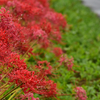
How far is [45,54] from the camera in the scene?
153 inches

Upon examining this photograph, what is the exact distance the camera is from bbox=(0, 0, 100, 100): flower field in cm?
169

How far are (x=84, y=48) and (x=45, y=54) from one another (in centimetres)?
120

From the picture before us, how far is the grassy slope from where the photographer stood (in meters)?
3.17

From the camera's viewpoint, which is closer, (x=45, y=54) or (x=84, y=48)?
(x=45, y=54)

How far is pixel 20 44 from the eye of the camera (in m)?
2.16

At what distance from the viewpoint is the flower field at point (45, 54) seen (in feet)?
5.55

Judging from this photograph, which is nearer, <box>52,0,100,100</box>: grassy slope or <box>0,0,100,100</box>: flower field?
<box>0,0,100,100</box>: flower field

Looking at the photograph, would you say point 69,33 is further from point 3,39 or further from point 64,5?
point 3,39

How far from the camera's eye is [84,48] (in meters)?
4.54

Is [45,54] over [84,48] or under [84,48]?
under

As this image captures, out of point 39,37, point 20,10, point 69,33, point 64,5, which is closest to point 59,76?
point 39,37

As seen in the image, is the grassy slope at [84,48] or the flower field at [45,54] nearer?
the flower field at [45,54]

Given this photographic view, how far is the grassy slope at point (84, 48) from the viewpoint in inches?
125

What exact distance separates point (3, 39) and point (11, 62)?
29 centimetres
